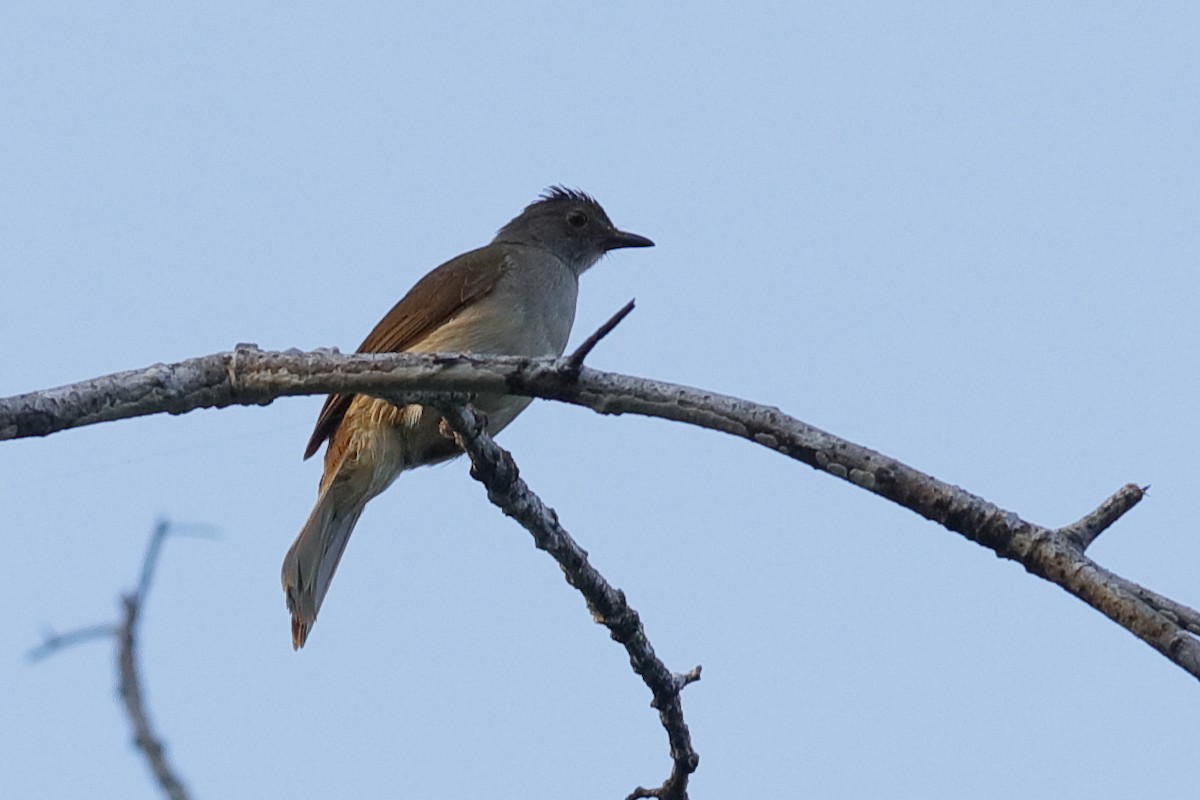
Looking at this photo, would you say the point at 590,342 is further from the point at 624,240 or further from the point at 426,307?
the point at 624,240

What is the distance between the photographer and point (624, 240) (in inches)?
362

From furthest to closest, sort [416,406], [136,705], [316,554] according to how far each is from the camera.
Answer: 1. [316,554]
2. [416,406]
3. [136,705]

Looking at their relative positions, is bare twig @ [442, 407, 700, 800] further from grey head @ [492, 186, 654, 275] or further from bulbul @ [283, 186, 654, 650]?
grey head @ [492, 186, 654, 275]

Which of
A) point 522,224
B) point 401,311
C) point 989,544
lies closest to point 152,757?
point 989,544

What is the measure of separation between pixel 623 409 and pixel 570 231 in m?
5.43

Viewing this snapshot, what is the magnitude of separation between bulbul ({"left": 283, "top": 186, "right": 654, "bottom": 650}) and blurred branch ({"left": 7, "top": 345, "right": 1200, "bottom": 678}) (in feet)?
Result: 7.56

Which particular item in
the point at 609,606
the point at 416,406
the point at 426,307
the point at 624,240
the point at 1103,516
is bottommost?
the point at 1103,516

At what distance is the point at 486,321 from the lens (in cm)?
721

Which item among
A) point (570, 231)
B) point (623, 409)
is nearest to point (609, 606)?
point (623, 409)

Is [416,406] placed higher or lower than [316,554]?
higher

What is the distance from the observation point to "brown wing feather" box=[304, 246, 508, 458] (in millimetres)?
7129

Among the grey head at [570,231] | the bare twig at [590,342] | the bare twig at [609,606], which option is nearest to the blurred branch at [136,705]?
the bare twig at [590,342]

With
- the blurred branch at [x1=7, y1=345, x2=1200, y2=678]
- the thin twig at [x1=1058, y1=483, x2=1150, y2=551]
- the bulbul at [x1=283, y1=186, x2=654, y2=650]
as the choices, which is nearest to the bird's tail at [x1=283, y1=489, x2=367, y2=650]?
the bulbul at [x1=283, y1=186, x2=654, y2=650]

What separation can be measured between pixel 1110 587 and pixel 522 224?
628cm
